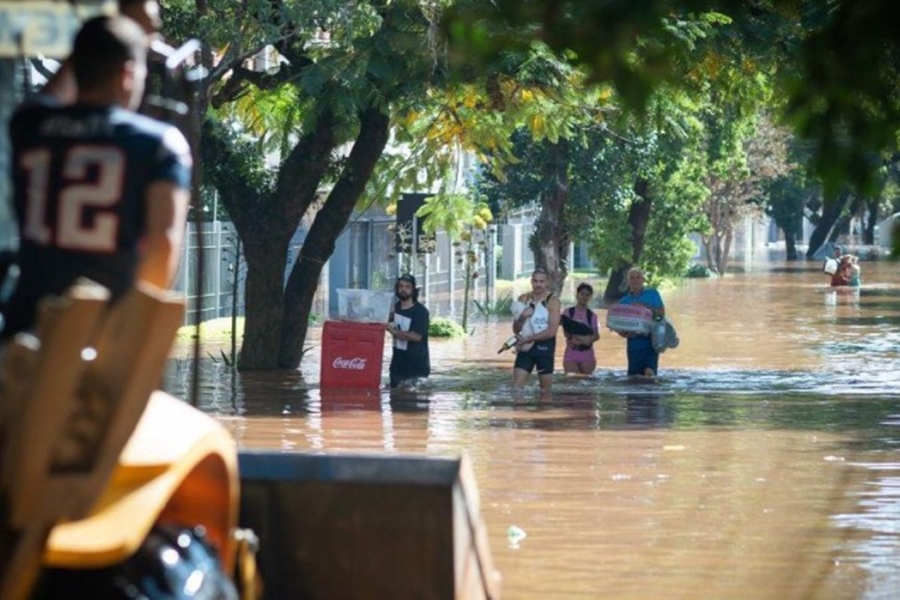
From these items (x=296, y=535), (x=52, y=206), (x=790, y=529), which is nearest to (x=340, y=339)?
(x=790, y=529)

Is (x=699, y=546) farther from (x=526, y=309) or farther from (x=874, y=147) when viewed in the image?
(x=526, y=309)

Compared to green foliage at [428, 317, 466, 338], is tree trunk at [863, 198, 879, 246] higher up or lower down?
higher up

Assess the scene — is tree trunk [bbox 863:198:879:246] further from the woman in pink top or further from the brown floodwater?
the woman in pink top

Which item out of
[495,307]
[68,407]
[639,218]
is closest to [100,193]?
[68,407]

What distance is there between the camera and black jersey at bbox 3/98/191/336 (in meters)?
4.69

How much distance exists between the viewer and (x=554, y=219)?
39.9 meters

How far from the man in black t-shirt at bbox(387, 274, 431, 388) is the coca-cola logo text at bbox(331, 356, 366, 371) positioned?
36 cm

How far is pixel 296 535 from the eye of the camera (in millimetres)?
6082

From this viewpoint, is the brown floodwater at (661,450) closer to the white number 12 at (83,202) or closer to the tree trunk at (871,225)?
the white number 12 at (83,202)

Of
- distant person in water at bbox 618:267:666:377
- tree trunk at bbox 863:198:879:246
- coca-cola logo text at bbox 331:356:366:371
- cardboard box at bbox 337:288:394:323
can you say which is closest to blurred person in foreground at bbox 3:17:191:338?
coca-cola logo text at bbox 331:356:366:371

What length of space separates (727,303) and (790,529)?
33323mm

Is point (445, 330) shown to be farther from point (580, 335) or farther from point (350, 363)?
point (350, 363)

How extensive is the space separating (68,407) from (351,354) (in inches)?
707

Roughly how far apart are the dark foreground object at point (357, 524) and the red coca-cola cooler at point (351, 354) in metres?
15.6
